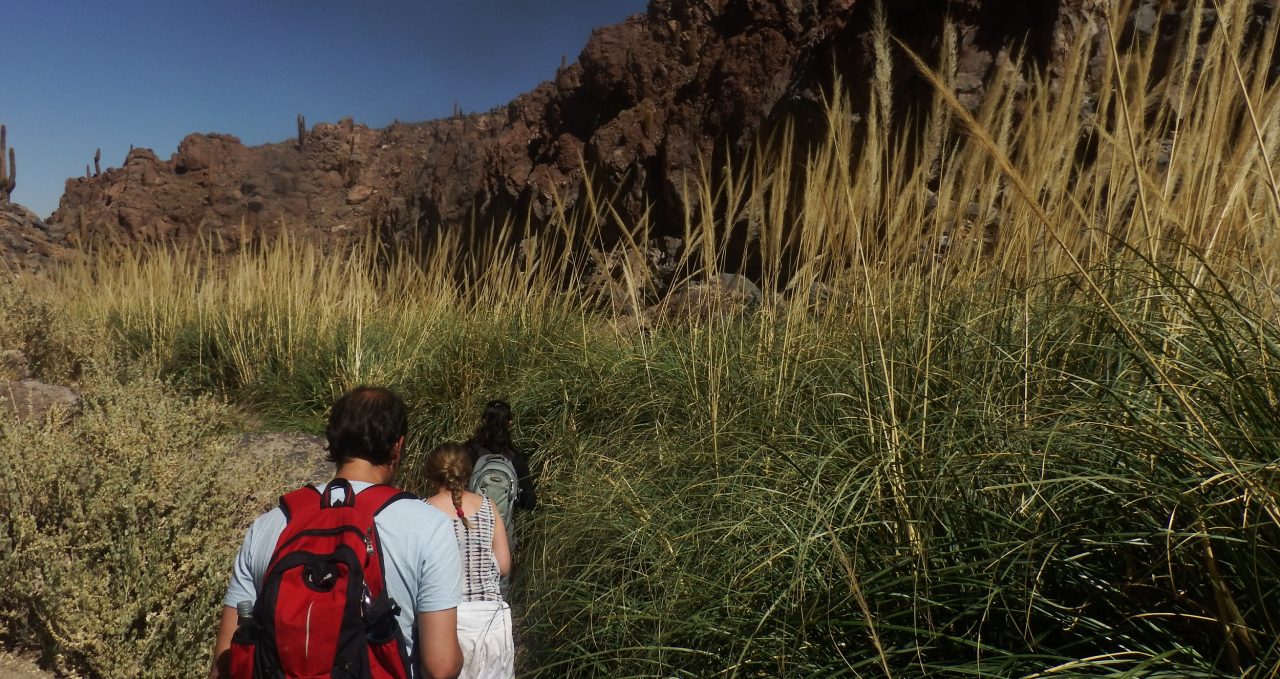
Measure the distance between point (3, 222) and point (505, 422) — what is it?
20099 mm

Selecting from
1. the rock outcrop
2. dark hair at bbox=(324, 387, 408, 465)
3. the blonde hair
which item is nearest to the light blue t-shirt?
dark hair at bbox=(324, 387, 408, 465)

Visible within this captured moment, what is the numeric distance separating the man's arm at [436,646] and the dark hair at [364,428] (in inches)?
16.7

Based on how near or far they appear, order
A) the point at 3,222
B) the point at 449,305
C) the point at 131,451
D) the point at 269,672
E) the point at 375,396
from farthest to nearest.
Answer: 1. the point at 3,222
2. the point at 449,305
3. the point at 131,451
4. the point at 375,396
5. the point at 269,672

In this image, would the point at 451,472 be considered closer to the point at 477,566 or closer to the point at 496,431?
the point at 477,566

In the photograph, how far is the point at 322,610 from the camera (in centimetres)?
183

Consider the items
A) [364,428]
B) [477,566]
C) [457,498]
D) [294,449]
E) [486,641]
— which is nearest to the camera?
[364,428]

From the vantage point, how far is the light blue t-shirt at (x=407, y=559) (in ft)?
6.70

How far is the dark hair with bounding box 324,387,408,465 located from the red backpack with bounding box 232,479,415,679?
11.7 inches

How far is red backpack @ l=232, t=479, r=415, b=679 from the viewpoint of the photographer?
1.82 meters

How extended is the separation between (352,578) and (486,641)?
4.21ft

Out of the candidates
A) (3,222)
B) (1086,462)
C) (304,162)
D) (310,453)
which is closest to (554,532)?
(1086,462)

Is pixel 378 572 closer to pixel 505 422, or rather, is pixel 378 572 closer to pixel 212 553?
pixel 212 553

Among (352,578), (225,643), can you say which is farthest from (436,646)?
(225,643)

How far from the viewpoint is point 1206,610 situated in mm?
1604
